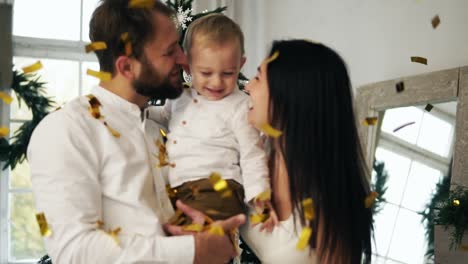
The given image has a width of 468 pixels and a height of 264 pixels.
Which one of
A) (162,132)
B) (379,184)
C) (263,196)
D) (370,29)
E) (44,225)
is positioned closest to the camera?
(44,225)

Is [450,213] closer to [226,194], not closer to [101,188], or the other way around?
[226,194]

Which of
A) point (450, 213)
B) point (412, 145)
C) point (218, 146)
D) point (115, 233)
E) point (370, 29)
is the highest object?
point (370, 29)

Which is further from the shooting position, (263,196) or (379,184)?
(379,184)

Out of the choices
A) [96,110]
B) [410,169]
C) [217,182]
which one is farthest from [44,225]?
[410,169]

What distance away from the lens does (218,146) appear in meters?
1.98

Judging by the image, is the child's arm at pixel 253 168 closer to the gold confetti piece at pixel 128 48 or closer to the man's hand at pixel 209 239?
the man's hand at pixel 209 239

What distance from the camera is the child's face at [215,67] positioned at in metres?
2.03

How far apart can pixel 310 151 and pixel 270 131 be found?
0.13 m

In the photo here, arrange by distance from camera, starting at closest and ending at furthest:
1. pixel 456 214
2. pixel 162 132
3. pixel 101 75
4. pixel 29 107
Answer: pixel 101 75
pixel 162 132
pixel 456 214
pixel 29 107

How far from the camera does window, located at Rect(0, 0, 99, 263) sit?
187 inches

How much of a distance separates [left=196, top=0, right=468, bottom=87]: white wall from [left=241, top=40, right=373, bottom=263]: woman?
2208mm

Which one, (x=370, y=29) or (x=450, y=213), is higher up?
(x=370, y=29)

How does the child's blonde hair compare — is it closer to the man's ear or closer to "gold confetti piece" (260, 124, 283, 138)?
the man's ear

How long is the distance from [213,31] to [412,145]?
2475mm
